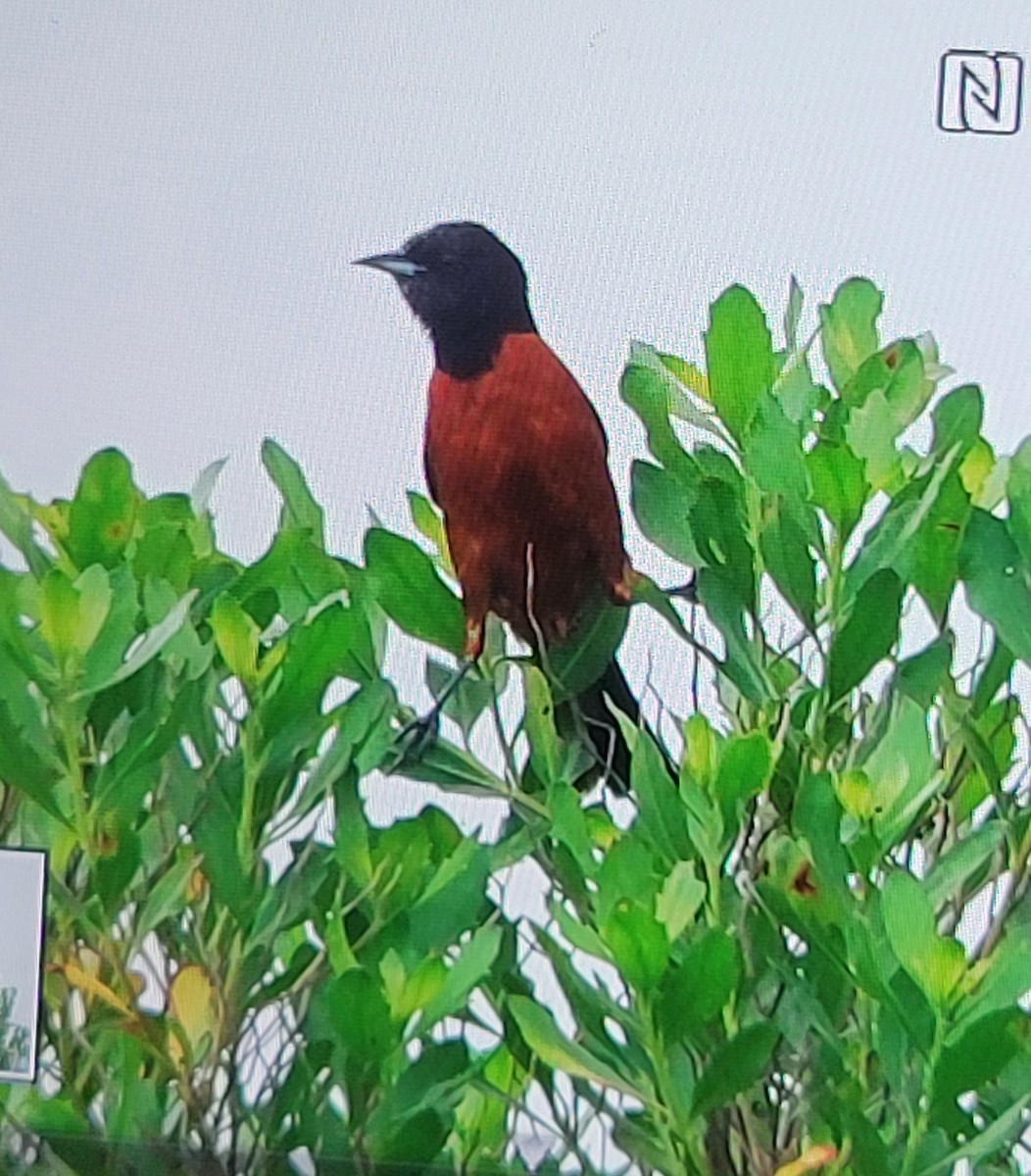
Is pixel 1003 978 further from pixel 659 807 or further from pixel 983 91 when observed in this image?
pixel 983 91

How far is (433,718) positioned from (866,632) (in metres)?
0.21

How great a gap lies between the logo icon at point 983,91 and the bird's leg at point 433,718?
33cm

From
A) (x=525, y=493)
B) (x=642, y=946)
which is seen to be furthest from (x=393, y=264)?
(x=642, y=946)

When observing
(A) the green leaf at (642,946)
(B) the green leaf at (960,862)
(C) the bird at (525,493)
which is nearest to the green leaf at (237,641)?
(C) the bird at (525,493)

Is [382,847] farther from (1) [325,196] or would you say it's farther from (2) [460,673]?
(1) [325,196]

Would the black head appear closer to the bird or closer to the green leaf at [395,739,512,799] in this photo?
the bird

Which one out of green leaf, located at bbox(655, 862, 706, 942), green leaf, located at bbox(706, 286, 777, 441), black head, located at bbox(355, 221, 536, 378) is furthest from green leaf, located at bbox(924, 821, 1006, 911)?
black head, located at bbox(355, 221, 536, 378)

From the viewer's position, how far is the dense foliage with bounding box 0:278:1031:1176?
766 mm

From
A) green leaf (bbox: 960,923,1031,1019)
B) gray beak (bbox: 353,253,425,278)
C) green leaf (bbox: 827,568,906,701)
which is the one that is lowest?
green leaf (bbox: 960,923,1031,1019)

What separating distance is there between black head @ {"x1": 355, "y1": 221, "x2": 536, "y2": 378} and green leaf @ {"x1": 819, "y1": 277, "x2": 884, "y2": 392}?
0.14 meters

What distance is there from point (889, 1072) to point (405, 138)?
1.63 ft

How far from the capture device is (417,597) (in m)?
0.83

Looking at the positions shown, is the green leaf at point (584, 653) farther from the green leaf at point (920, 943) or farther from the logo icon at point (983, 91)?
the logo icon at point (983, 91)

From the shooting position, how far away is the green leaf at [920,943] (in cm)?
74
